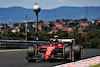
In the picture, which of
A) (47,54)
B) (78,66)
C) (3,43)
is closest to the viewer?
(78,66)

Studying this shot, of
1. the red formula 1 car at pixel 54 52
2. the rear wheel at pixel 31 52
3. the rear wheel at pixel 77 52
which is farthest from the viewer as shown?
the rear wheel at pixel 77 52

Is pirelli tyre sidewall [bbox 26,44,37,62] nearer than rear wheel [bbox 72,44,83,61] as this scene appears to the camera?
Yes

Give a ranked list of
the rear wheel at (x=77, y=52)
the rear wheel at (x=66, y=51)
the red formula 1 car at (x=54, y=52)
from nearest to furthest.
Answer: the red formula 1 car at (x=54, y=52), the rear wheel at (x=66, y=51), the rear wheel at (x=77, y=52)

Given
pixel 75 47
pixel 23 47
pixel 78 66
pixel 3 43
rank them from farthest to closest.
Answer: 1. pixel 23 47
2. pixel 3 43
3. pixel 75 47
4. pixel 78 66

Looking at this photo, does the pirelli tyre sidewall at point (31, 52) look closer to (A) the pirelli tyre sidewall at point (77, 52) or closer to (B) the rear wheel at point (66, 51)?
(B) the rear wheel at point (66, 51)

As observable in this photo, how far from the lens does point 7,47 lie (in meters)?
26.3

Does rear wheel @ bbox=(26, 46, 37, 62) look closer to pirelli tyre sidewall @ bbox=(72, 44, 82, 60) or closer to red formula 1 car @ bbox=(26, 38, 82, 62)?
red formula 1 car @ bbox=(26, 38, 82, 62)

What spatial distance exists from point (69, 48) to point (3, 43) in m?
14.9

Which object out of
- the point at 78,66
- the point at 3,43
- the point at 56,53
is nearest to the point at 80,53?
the point at 56,53

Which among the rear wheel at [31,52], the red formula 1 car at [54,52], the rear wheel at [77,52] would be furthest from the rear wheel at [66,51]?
the rear wheel at [31,52]

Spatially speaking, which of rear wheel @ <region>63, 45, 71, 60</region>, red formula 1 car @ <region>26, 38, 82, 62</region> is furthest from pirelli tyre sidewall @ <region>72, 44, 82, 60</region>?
rear wheel @ <region>63, 45, 71, 60</region>

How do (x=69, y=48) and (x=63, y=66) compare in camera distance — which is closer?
(x=63, y=66)

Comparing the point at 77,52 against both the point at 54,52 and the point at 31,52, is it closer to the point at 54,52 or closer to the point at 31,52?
the point at 54,52

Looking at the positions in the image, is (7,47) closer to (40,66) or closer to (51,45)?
(51,45)
